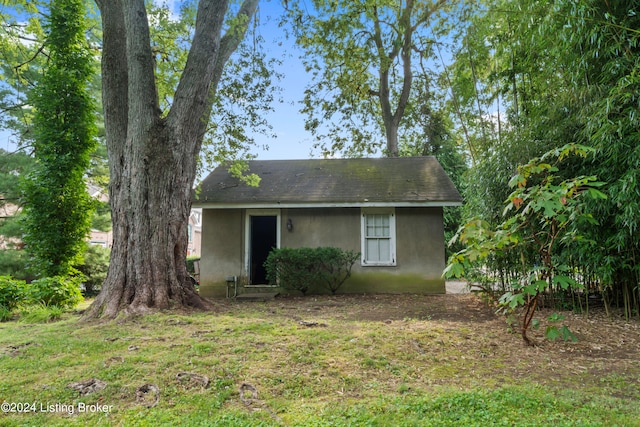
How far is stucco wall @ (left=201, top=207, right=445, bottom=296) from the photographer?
29.5 ft

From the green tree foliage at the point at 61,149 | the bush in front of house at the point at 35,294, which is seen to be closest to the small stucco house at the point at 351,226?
the green tree foliage at the point at 61,149

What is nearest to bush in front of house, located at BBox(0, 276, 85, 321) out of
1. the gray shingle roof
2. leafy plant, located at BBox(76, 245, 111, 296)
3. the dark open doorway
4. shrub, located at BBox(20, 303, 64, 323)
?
shrub, located at BBox(20, 303, 64, 323)

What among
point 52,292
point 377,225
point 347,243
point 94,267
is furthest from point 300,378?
point 94,267

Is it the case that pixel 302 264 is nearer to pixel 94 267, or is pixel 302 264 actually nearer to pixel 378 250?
pixel 378 250

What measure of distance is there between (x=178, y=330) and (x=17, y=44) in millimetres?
10009

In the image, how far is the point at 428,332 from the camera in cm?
466

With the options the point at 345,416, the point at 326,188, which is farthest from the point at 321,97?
the point at 345,416

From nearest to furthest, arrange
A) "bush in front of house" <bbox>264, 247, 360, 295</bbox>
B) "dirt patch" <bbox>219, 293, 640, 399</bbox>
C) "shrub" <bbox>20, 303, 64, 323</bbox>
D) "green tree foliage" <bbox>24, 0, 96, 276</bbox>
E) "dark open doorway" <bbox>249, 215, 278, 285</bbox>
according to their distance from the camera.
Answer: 1. "dirt patch" <bbox>219, 293, 640, 399</bbox>
2. "shrub" <bbox>20, 303, 64, 323</bbox>
3. "green tree foliage" <bbox>24, 0, 96, 276</bbox>
4. "bush in front of house" <bbox>264, 247, 360, 295</bbox>
5. "dark open doorway" <bbox>249, 215, 278, 285</bbox>

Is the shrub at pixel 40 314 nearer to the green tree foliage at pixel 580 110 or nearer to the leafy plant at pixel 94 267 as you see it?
the leafy plant at pixel 94 267

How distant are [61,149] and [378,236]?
7.30 meters

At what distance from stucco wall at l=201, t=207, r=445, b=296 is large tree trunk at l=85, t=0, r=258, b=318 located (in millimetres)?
3000

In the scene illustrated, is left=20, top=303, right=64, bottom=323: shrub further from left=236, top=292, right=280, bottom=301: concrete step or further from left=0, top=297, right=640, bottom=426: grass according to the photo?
left=236, top=292, right=280, bottom=301: concrete step

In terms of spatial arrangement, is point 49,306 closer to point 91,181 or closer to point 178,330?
point 178,330

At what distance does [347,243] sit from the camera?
9156mm
